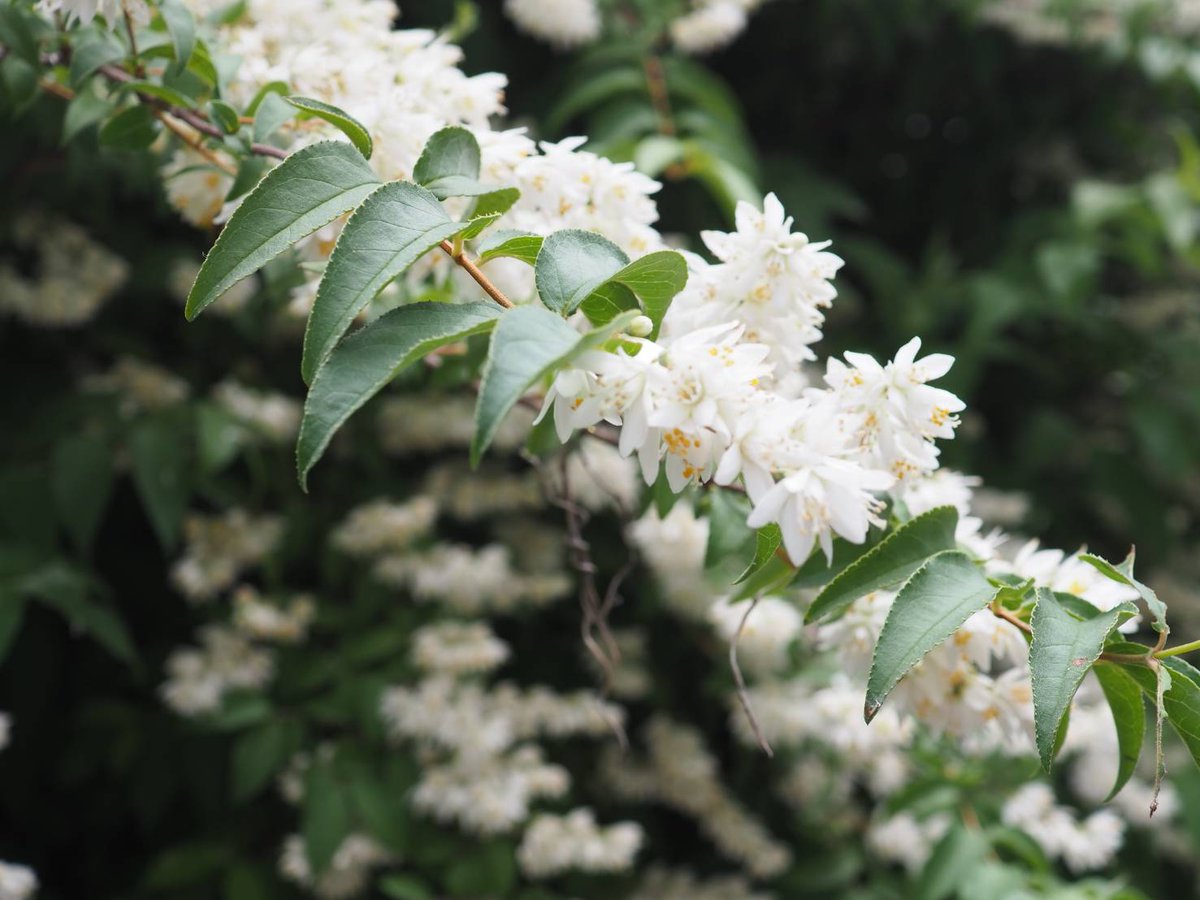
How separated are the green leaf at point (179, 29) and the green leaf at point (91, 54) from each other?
4.1 inches

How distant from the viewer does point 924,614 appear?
65 cm

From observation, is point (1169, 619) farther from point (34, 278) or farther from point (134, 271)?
point (34, 278)

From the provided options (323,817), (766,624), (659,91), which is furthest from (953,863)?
(659,91)

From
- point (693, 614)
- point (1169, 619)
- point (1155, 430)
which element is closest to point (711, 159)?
point (693, 614)

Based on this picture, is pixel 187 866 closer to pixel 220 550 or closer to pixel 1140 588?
pixel 220 550

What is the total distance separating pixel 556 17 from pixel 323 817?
58.1 inches

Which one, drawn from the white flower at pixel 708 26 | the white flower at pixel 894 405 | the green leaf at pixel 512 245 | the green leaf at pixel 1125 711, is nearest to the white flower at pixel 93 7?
the green leaf at pixel 512 245

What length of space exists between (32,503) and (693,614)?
116cm

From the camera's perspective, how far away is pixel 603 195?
924 mm

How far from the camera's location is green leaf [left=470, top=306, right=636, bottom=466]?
1.70 feet

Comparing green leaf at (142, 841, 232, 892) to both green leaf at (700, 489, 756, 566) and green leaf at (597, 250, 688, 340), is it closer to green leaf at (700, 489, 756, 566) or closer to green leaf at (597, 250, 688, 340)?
green leaf at (700, 489, 756, 566)

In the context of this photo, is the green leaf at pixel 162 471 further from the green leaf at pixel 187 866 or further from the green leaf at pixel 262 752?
the green leaf at pixel 187 866

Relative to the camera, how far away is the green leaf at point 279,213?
2.10 feet

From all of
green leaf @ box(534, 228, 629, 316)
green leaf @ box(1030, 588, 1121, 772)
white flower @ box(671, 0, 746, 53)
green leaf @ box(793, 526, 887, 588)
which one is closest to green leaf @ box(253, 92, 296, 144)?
green leaf @ box(534, 228, 629, 316)
